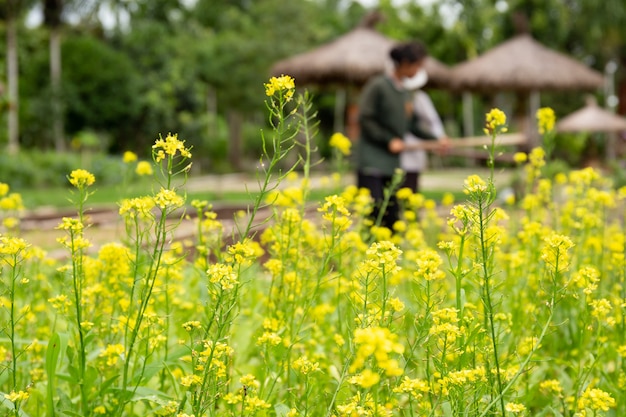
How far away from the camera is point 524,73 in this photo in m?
13.1

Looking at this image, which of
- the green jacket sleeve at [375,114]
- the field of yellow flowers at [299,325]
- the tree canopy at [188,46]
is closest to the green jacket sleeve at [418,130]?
the green jacket sleeve at [375,114]

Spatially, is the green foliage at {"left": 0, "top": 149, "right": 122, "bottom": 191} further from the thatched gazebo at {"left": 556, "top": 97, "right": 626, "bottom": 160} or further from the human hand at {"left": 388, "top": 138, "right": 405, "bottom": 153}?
the thatched gazebo at {"left": 556, "top": 97, "right": 626, "bottom": 160}

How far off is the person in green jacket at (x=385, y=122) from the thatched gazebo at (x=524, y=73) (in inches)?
348

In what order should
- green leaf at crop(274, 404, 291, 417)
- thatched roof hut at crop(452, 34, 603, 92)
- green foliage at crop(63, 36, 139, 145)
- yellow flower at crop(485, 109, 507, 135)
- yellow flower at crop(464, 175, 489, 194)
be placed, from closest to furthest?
yellow flower at crop(464, 175, 489, 194) < green leaf at crop(274, 404, 291, 417) < yellow flower at crop(485, 109, 507, 135) < thatched roof hut at crop(452, 34, 603, 92) < green foliage at crop(63, 36, 139, 145)

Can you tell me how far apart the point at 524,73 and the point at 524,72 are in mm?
20

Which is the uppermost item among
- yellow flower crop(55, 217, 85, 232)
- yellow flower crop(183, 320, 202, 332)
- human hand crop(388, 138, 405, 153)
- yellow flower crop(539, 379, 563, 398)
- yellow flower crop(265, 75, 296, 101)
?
yellow flower crop(265, 75, 296, 101)

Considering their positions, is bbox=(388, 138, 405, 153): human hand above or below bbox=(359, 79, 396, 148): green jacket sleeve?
below

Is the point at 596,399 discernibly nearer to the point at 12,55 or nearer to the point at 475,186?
the point at 475,186

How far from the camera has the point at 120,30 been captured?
743 inches

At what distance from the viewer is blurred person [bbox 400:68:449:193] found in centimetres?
483

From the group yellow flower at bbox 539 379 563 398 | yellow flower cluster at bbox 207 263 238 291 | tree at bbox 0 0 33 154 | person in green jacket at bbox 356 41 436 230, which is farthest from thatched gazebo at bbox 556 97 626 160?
yellow flower cluster at bbox 207 263 238 291

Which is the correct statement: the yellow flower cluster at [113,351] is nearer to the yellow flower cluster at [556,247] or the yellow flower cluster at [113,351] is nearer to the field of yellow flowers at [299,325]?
the field of yellow flowers at [299,325]

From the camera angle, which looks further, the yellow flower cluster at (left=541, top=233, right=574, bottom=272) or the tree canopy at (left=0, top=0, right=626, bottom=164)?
the tree canopy at (left=0, top=0, right=626, bottom=164)

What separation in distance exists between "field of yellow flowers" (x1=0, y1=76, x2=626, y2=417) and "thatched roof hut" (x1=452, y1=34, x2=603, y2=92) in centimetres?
1072
